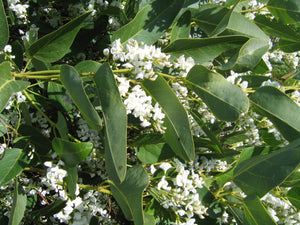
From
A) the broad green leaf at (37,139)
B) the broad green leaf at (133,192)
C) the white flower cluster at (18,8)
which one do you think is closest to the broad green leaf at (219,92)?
the broad green leaf at (133,192)

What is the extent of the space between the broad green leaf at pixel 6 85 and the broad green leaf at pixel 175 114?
0.48 meters

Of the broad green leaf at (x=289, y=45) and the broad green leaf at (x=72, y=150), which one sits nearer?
the broad green leaf at (x=72, y=150)

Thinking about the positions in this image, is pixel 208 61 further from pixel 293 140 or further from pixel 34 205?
pixel 34 205

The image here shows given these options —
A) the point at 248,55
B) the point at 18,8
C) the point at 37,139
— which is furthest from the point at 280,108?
the point at 18,8

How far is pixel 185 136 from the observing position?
46.1 inches

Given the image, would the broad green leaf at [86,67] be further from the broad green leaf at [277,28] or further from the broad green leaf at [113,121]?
the broad green leaf at [277,28]

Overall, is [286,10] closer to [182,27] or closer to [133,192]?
[182,27]

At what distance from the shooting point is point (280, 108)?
1305 millimetres

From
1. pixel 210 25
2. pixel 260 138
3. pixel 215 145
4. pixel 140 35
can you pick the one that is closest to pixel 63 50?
pixel 140 35

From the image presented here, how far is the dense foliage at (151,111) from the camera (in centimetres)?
116

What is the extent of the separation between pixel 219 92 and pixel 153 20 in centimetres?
57

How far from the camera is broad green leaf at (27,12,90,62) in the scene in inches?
49.6

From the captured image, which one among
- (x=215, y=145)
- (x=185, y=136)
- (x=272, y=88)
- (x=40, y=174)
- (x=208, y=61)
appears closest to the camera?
(x=185, y=136)

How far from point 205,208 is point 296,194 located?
0.45 meters
